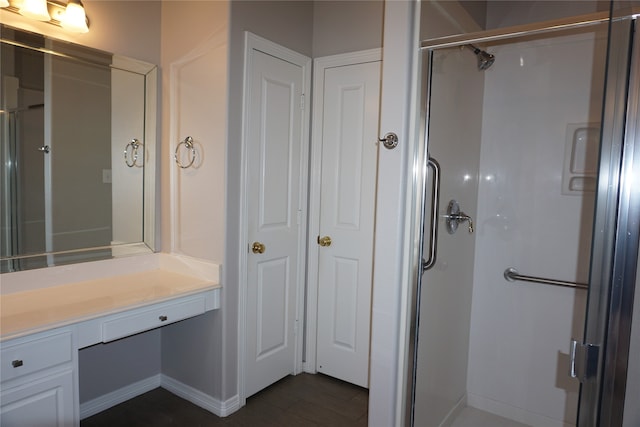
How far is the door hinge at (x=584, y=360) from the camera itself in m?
1.15

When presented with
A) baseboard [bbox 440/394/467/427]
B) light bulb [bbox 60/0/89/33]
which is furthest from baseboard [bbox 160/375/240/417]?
light bulb [bbox 60/0/89/33]

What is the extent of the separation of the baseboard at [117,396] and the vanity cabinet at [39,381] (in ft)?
2.18

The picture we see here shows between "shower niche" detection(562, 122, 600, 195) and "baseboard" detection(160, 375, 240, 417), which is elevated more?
"shower niche" detection(562, 122, 600, 195)

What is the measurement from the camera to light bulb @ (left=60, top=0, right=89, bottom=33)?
6.70ft

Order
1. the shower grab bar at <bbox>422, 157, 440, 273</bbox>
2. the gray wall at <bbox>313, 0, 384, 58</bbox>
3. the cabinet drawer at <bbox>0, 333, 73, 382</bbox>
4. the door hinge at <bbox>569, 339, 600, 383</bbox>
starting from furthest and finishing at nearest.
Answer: the gray wall at <bbox>313, 0, 384, 58</bbox>
the shower grab bar at <bbox>422, 157, 440, 273</bbox>
the cabinet drawer at <bbox>0, 333, 73, 382</bbox>
the door hinge at <bbox>569, 339, 600, 383</bbox>

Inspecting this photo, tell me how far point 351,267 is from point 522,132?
1276 mm

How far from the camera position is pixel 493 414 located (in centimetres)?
254

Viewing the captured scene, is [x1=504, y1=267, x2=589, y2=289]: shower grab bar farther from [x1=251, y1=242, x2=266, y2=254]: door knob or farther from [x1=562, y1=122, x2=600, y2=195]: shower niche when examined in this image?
[x1=251, y1=242, x2=266, y2=254]: door knob

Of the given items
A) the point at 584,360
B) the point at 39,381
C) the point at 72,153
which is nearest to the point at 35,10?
the point at 72,153

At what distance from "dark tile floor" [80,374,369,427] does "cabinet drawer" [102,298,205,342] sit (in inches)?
24.6

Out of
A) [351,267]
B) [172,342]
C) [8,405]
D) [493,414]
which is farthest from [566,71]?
[8,405]

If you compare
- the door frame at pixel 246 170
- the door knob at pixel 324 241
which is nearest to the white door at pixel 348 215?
the door knob at pixel 324 241

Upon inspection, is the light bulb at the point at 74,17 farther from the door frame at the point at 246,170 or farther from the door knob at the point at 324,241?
the door knob at the point at 324,241

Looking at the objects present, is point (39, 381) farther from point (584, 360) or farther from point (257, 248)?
point (584, 360)
